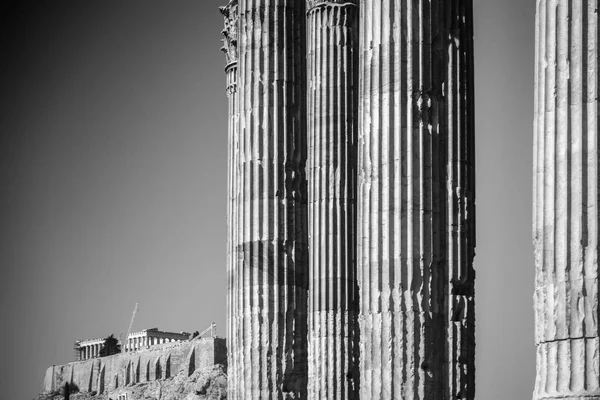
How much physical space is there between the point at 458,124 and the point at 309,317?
329 inches

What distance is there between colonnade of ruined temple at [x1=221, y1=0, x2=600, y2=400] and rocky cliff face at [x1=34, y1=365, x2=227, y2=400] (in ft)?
262

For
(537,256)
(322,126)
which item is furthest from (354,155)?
(537,256)

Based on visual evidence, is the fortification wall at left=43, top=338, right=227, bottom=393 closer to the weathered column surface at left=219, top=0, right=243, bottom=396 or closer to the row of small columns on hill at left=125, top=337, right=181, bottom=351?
the row of small columns on hill at left=125, top=337, right=181, bottom=351

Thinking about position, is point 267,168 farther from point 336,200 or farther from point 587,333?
point 587,333

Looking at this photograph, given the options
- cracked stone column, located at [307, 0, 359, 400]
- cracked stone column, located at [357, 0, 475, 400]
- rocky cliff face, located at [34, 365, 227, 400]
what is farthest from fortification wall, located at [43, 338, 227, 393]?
cracked stone column, located at [357, 0, 475, 400]

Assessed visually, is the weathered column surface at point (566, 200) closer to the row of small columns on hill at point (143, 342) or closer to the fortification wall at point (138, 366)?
the fortification wall at point (138, 366)

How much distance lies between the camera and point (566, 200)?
2216cm

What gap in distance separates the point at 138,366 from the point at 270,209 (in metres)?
113

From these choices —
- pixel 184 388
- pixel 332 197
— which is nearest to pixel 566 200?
pixel 332 197

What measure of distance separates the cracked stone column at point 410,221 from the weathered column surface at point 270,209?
16.4 ft

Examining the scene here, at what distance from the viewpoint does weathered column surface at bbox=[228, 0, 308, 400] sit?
31.2 meters

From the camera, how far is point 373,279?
25.9 metres

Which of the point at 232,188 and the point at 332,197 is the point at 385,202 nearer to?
the point at 332,197

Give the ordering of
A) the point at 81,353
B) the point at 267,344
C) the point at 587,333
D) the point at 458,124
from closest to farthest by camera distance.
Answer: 1. the point at 587,333
2. the point at 458,124
3. the point at 267,344
4. the point at 81,353
